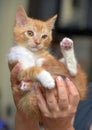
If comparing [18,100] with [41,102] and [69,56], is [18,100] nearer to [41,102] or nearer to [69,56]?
[41,102]

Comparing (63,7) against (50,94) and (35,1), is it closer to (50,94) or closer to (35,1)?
(35,1)

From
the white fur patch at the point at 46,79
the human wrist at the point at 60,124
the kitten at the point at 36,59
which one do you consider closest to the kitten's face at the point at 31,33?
the kitten at the point at 36,59

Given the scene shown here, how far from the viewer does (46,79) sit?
151cm

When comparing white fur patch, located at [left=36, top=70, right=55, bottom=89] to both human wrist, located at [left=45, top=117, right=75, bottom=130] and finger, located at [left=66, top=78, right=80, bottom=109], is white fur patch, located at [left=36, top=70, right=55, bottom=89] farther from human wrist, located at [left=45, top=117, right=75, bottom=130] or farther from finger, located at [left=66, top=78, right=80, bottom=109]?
human wrist, located at [left=45, top=117, right=75, bottom=130]

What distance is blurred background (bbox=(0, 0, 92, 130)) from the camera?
400 centimetres

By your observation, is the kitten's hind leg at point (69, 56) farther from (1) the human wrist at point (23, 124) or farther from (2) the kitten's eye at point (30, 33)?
(1) the human wrist at point (23, 124)

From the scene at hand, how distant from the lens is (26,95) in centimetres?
157

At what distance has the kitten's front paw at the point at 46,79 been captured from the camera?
4.95ft

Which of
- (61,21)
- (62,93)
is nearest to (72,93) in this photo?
(62,93)

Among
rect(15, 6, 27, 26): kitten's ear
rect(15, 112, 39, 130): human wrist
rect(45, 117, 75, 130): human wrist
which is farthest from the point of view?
rect(15, 112, 39, 130): human wrist

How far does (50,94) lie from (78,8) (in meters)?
2.58

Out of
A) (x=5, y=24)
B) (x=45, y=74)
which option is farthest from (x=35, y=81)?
(x=5, y=24)

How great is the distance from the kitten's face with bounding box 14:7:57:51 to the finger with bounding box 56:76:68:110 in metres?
0.13

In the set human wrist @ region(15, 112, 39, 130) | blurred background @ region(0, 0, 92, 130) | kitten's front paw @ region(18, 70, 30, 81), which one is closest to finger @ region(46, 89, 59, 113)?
kitten's front paw @ region(18, 70, 30, 81)
